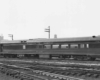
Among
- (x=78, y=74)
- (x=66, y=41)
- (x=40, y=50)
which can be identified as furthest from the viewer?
(x=40, y=50)

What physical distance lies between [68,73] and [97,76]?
2.15 meters

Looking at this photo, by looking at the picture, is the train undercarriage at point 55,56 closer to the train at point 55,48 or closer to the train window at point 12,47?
the train at point 55,48

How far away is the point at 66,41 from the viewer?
88.7 feet

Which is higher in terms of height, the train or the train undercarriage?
the train

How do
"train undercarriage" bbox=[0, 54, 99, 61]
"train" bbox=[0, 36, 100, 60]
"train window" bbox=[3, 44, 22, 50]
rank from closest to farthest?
"train" bbox=[0, 36, 100, 60]
"train undercarriage" bbox=[0, 54, 99, 61]
"train window" bbox=[3, 44, 22, 50]

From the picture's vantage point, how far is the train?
24.3 m

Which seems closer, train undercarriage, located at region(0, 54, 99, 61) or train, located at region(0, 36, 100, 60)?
train, located at region(0, 36, 100, 60)

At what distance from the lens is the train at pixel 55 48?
24327 millimetres

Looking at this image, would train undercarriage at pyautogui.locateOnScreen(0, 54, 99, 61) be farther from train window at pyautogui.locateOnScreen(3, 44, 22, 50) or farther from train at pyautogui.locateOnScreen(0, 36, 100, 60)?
train window at pyautogui.locateOnScreen(3, 44, 22, 50)

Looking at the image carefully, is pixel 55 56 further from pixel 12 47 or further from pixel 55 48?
pixel 12 47

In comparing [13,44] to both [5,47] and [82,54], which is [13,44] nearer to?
[5,47]

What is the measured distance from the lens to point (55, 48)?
28.1 m

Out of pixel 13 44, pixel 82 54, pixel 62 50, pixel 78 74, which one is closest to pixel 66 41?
pixel 62 50

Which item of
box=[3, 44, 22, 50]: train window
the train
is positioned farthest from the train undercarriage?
box=[3, 44, 22, 50]: train window
